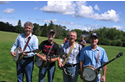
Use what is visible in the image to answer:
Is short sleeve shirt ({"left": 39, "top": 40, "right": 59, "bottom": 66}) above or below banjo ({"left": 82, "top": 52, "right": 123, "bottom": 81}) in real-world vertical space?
above

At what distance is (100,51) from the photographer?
149 inches

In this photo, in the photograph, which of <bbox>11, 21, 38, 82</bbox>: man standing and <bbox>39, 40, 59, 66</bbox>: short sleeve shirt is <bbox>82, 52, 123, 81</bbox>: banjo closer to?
<bbox>39, 40, 59, 66</bbox>: short sleeve shirt

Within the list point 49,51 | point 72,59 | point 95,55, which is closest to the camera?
point 95,55

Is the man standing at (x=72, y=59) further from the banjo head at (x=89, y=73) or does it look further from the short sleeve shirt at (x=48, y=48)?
the banjo head at (x=89, y=73)

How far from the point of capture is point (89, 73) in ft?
12.5

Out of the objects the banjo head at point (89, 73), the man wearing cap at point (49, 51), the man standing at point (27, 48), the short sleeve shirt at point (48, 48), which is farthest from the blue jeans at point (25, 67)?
the banjo head at point (89, 73)

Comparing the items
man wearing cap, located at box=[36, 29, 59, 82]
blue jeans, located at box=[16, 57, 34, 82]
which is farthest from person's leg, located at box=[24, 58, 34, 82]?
man wearing cap, located at box=[36, 29, 59, 82]

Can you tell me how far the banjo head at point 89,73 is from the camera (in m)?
3.72

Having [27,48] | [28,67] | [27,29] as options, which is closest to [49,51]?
[27,48]

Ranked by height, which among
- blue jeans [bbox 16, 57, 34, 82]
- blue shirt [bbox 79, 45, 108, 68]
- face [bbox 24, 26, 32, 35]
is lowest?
blue jeans [bbox 16, 57, 34, 82]

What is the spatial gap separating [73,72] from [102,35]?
8711 cm

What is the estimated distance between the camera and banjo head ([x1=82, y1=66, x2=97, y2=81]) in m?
3.72

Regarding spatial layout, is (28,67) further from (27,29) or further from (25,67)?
(27,29)

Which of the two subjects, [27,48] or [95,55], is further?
[27,48]
